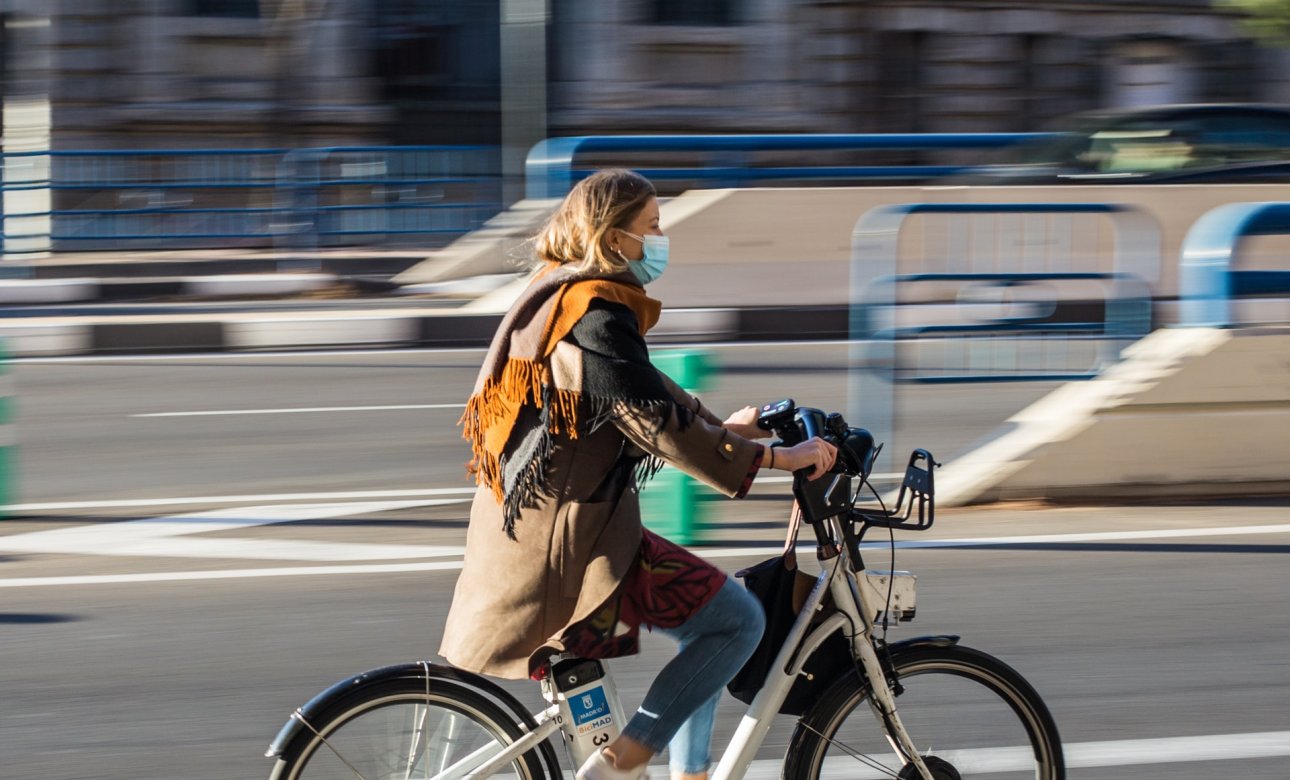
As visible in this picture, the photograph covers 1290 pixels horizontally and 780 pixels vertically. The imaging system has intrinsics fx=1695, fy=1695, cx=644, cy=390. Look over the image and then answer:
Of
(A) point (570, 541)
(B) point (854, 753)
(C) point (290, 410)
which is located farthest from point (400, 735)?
(C) point (290, 410)

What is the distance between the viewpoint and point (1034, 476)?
7.52 metres

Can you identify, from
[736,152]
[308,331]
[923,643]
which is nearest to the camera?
[923,643]

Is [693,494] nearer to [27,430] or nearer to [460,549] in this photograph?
[460,549]

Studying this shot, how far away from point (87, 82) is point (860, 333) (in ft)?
52.7

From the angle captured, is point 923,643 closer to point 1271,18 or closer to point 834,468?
point 834,468

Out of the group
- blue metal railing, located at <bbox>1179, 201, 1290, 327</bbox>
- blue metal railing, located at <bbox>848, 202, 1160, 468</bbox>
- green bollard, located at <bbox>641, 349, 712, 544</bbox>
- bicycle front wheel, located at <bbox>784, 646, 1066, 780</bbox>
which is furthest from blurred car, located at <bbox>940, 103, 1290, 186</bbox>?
bicycle front wheel, located at <bbox>784, 646, 1066, 780</bbox>

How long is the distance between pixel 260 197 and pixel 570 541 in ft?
51.0

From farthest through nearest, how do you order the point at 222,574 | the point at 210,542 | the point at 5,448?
the point at 5,448 → the point at 210,542 → the point at 222,574

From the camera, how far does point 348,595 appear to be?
6164 millimetres

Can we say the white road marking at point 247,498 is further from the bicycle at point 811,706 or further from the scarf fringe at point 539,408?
the scarf fringe at point 539,408

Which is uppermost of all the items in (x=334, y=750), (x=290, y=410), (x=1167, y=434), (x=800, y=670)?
(x=800, y=670)

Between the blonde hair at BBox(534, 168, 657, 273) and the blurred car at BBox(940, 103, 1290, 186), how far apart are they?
481 inches

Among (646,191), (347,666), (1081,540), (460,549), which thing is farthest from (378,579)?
(646,191)

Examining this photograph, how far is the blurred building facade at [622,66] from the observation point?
72.2ft
